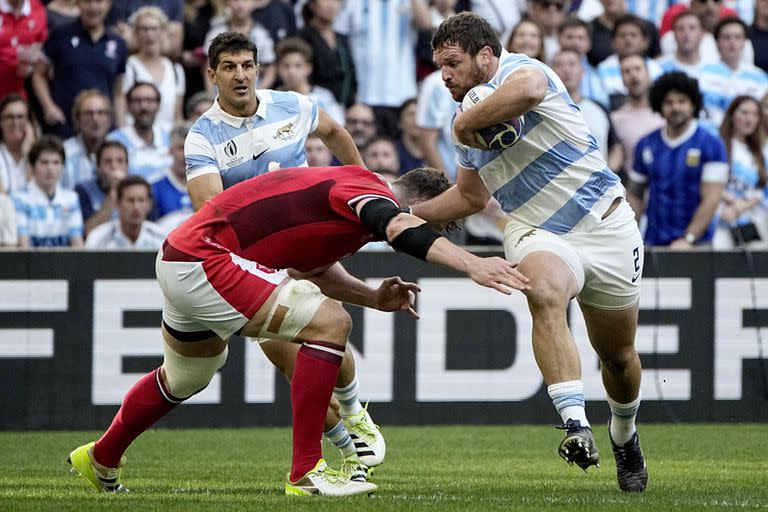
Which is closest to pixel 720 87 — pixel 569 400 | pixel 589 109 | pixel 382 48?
pixel 589 109

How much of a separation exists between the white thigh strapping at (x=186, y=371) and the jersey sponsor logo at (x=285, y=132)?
5.63 ft

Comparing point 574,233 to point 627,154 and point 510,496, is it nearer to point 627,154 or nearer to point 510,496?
point 510,496

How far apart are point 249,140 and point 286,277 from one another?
156 cm

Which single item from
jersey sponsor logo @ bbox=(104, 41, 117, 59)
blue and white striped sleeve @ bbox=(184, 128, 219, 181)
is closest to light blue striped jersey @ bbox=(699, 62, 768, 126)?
jersey sponsor logo @ bbox=(104, 41, 117, 59)

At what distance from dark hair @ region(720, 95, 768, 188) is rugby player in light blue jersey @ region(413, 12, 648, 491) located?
622 cm

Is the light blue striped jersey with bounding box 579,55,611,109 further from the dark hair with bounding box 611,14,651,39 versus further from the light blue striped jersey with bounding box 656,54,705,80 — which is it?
the light blue striped jersey with bounding box 656,54,705,80

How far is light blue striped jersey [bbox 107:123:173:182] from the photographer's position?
12883 mm

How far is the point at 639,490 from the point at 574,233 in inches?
56.9

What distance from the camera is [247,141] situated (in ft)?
27.0

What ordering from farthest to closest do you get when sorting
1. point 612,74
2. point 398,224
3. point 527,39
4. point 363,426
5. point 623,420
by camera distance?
point 612,74 → point 527,39 → point 363,426 → point 623,420 → point 398,224

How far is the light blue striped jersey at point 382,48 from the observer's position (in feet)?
46.2

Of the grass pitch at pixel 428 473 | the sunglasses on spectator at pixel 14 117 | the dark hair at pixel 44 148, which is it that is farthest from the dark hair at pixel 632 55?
the sunglasses on spectator at pixel 14 117

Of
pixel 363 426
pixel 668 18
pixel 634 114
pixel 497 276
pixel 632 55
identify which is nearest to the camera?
pixel 497 276

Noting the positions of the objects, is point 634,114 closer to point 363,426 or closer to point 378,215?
point 363,426
